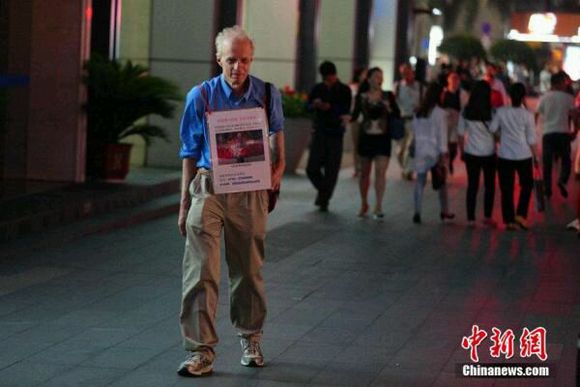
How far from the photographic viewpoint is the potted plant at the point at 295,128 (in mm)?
21250

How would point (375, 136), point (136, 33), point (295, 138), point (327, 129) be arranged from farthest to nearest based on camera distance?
point (295, 138), point (136, 33), point (327, 129), point (375, 136)

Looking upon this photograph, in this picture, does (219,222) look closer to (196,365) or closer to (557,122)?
(196,365)

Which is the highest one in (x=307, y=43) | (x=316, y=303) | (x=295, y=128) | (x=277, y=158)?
(x=307, y=43)

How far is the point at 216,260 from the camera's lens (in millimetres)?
7887

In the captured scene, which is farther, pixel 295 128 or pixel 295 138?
pixel 295 138

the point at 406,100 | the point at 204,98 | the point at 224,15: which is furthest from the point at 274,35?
the point at 204,98

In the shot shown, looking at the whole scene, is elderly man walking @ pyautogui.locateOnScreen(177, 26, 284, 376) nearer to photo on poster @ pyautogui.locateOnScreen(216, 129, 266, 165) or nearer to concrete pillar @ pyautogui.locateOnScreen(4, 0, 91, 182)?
photo on poster @ pyautogui.locateOnScreen(216, 129, 266, 165)

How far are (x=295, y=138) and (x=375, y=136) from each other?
5.21 m

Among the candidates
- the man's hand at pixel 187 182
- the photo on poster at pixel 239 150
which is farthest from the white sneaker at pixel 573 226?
the man's hand at pixel 187 182

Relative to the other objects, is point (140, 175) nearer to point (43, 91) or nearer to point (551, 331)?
point (43, 91)

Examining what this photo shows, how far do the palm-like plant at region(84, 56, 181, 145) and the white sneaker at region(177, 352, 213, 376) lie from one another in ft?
31.6

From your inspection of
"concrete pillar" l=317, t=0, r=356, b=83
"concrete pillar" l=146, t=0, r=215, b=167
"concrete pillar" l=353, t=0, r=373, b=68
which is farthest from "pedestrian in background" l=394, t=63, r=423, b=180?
"concrete pillar" l=353, t=0, r=373, b=68

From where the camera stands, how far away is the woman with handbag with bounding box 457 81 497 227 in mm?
15875

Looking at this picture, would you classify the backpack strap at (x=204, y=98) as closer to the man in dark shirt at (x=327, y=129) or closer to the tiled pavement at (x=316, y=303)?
the tiled pavement at (x=316, y=303)
